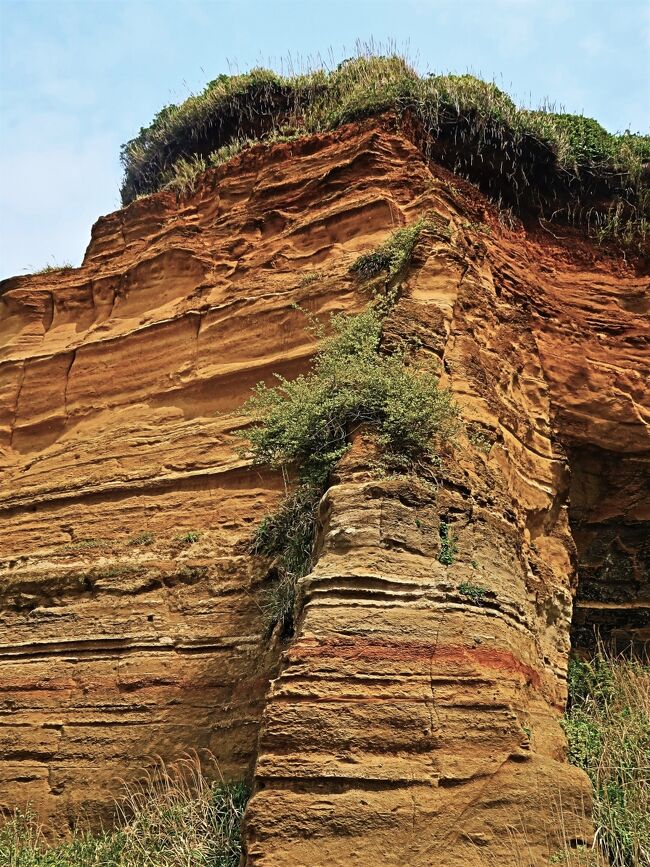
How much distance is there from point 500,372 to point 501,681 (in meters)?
4.02

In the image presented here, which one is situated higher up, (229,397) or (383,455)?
(229,397)

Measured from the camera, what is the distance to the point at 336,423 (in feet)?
26.1

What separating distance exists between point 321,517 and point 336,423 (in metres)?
0.97

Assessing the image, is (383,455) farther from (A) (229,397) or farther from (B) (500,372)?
(A) (229,397)

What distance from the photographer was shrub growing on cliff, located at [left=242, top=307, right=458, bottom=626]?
746cm

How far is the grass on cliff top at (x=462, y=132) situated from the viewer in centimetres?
1166

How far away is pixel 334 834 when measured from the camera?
5.55 metres

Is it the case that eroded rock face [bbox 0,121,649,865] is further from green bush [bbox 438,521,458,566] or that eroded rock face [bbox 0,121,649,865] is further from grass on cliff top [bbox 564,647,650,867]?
grass on cliff top [bbox 564,647,650,867]

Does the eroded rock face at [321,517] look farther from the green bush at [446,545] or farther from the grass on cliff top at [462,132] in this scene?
the grass on cliff top at [462,132]

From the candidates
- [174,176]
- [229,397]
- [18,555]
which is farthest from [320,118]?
[18,555]

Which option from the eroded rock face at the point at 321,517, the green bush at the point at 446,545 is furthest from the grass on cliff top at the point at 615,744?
the green bush at the point at 446,545

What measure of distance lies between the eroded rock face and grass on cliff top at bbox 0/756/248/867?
0.25 m

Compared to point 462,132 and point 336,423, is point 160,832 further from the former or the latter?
point 462,132

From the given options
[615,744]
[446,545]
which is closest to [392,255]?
[446,545]
